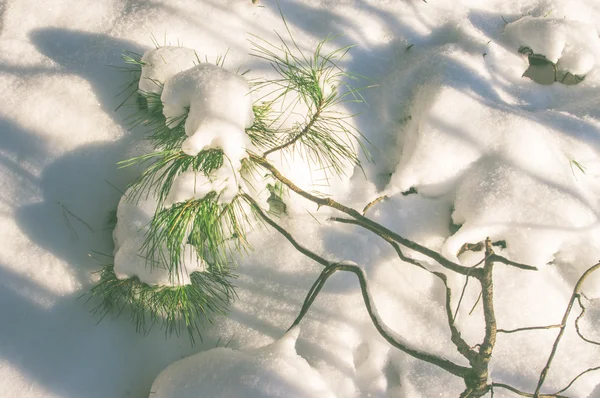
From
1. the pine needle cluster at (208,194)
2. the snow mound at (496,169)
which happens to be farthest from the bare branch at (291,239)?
the snow mound at (496,169)

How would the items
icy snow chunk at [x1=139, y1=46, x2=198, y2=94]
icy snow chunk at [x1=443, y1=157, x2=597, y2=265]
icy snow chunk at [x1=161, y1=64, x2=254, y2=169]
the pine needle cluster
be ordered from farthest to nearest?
icy snow chunk at [x1=443, y1=157, x2=597, y2=265] → icy snow chunk at [x1=139, y1=46, x2=198, y2=94] → the pine needle cluster → icy snow chunk at [x1=161, y1=64, x2=254, y2=169]

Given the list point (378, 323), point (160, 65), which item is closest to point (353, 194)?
point (378, 323)

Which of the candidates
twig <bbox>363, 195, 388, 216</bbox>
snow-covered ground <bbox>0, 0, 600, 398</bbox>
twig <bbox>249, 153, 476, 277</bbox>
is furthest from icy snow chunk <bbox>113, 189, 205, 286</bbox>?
twig <bbox>363, 195, 388, 216</bbox>

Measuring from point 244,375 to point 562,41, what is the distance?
119 cm

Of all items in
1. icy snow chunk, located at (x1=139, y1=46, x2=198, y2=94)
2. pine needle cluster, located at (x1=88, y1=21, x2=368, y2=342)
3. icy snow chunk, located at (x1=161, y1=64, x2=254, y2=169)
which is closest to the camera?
icy snow chunk, located at (x1=161, y1=64, x2=254, y2=169)

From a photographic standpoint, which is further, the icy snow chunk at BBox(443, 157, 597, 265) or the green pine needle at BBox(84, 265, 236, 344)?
the icy snow chunk at BBox(443, 157, 597, 265)

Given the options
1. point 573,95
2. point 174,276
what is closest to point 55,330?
point 174,276

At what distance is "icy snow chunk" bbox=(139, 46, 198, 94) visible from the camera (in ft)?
3.85

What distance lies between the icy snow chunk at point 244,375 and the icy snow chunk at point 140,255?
0.60ft

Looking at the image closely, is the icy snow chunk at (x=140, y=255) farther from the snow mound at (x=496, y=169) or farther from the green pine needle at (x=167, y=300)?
the snow mound at (x=496, y=169)

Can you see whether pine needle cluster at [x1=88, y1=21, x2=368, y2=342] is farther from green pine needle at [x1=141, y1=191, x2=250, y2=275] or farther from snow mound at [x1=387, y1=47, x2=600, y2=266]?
snow mound at [x1=387, y1=47, x2=600, y2=266]

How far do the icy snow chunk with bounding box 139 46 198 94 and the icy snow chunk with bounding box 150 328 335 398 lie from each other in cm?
61

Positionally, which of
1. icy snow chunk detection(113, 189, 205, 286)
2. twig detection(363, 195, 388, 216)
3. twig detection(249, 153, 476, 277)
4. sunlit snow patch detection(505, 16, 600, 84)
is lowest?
icy snow chunk detection(113, 189, 205, 286)

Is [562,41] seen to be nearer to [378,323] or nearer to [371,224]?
[371,224]
